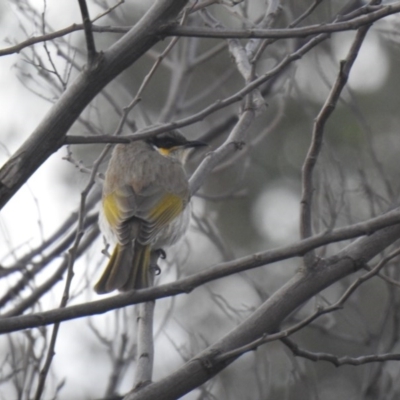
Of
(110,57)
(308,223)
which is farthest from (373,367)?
(110,57)

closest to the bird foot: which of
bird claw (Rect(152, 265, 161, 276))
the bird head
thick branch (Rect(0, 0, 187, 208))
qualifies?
bird claw (Rect(152, 265, 161, 276))

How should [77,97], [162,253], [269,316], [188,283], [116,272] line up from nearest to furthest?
[188,283]
[77,97]
[269,316]
[116,272]
[162,253]

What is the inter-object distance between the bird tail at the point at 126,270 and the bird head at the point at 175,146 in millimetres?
1276

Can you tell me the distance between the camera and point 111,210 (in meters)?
5.32

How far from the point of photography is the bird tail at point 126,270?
4.24 m

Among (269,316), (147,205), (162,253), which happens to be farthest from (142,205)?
(269,316)

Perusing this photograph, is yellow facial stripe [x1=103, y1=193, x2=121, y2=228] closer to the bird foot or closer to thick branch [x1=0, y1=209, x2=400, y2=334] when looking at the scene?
the bird foot

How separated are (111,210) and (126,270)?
0.95 metres

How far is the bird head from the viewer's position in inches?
239

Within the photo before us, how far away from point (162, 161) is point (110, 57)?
3.52 metres

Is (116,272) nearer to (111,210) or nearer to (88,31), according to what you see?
(111,210)

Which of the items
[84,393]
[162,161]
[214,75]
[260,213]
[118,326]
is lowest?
[118,326]

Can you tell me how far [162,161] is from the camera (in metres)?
6.04

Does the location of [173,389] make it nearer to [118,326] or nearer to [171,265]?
[118,326]
